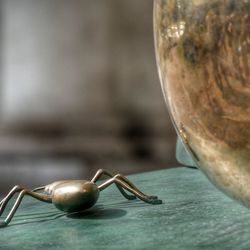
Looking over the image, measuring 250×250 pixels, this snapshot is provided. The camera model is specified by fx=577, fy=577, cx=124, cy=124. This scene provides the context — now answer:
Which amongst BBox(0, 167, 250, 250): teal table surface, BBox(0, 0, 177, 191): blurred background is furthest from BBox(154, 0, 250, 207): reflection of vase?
BBox(0, 0, 177, 191): blurred background

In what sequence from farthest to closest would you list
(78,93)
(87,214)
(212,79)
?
(78,93)
(87,214)
(212,79)

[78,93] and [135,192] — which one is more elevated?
[135,192]

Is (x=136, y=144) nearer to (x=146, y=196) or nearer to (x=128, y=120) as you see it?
(x=128, y=120)

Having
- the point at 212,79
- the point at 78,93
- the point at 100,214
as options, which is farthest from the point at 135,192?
the point at 78,93

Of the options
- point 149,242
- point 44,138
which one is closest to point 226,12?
point 149,242

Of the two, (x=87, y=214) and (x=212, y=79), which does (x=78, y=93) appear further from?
(x=212, y=79)

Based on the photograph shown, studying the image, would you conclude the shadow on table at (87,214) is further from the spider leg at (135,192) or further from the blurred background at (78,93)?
the blurred background at (78,93)

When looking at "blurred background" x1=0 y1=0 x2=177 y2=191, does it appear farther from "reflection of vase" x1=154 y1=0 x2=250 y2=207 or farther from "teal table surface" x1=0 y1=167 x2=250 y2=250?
"reflection of vase" x1=154 y1=0 x2=250 y2=207
